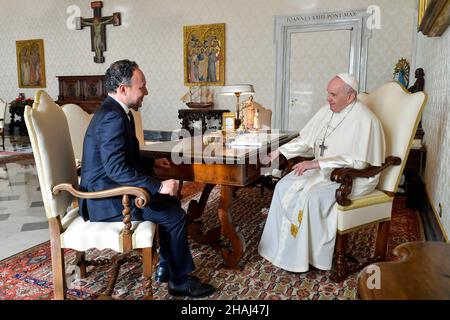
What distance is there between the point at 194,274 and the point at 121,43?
7845mm

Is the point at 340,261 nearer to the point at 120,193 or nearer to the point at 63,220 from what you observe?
the point at 120,193

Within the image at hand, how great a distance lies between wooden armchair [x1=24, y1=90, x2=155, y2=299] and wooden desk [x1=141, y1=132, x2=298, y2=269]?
1.88 ft

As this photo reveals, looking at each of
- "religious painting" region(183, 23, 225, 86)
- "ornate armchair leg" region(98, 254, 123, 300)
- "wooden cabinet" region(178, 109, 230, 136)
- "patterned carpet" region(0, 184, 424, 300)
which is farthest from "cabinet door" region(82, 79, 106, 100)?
"ornate armchair leg" region(98, 254, 123, 300)

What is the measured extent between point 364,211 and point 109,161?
1.72m

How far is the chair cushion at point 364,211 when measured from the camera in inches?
97.5

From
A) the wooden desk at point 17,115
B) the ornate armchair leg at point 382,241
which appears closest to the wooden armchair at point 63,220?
the ornate armchair leg at point 382,241

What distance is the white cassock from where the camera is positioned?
2551 millimetres

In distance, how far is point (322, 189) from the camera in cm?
261

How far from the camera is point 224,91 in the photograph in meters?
3.73

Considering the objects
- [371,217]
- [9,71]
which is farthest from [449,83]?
[9,71]

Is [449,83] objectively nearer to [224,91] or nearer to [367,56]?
[224,91]

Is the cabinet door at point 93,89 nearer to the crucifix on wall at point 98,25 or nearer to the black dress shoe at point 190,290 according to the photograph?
the crucifix on wall at point 98,25

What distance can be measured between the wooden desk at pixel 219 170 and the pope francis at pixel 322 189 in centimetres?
28

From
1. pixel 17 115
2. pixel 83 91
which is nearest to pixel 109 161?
pixel 83 91
